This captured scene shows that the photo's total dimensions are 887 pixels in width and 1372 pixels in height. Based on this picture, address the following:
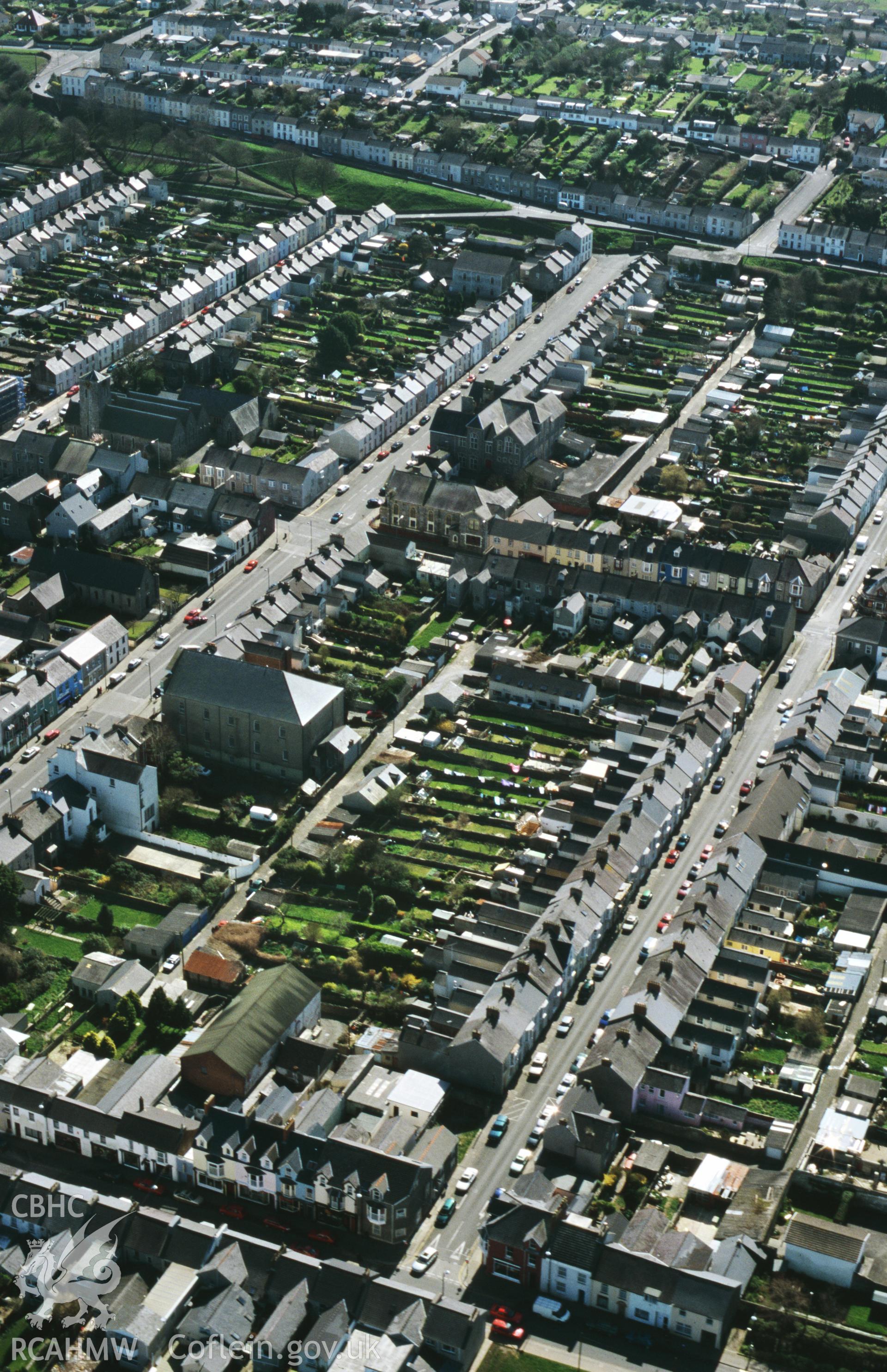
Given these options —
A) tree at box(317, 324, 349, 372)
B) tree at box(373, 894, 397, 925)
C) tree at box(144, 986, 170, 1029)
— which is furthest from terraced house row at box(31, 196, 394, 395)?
tree at box(144, 986, 170, 1029)

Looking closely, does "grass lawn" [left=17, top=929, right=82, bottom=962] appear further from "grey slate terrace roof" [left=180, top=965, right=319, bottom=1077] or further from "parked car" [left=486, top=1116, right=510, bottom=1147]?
"parked car" [left=486, top=1116, right=510, bottom=1147]

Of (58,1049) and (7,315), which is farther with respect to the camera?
(7,315)

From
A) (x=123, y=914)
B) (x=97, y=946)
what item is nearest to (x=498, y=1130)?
(x=97, y=946)

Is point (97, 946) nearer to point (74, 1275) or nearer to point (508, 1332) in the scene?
point (74, 1275)

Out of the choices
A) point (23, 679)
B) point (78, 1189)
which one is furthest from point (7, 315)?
point (78, 1189)

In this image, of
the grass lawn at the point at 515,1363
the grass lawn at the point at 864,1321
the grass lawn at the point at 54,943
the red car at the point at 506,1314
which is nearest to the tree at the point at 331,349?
the grass lawn at the point at 54,943

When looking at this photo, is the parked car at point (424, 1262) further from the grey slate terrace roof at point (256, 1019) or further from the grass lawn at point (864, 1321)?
the grass lawn at point (864, 1321)

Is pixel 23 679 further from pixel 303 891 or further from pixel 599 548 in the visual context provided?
pixel 599 548
